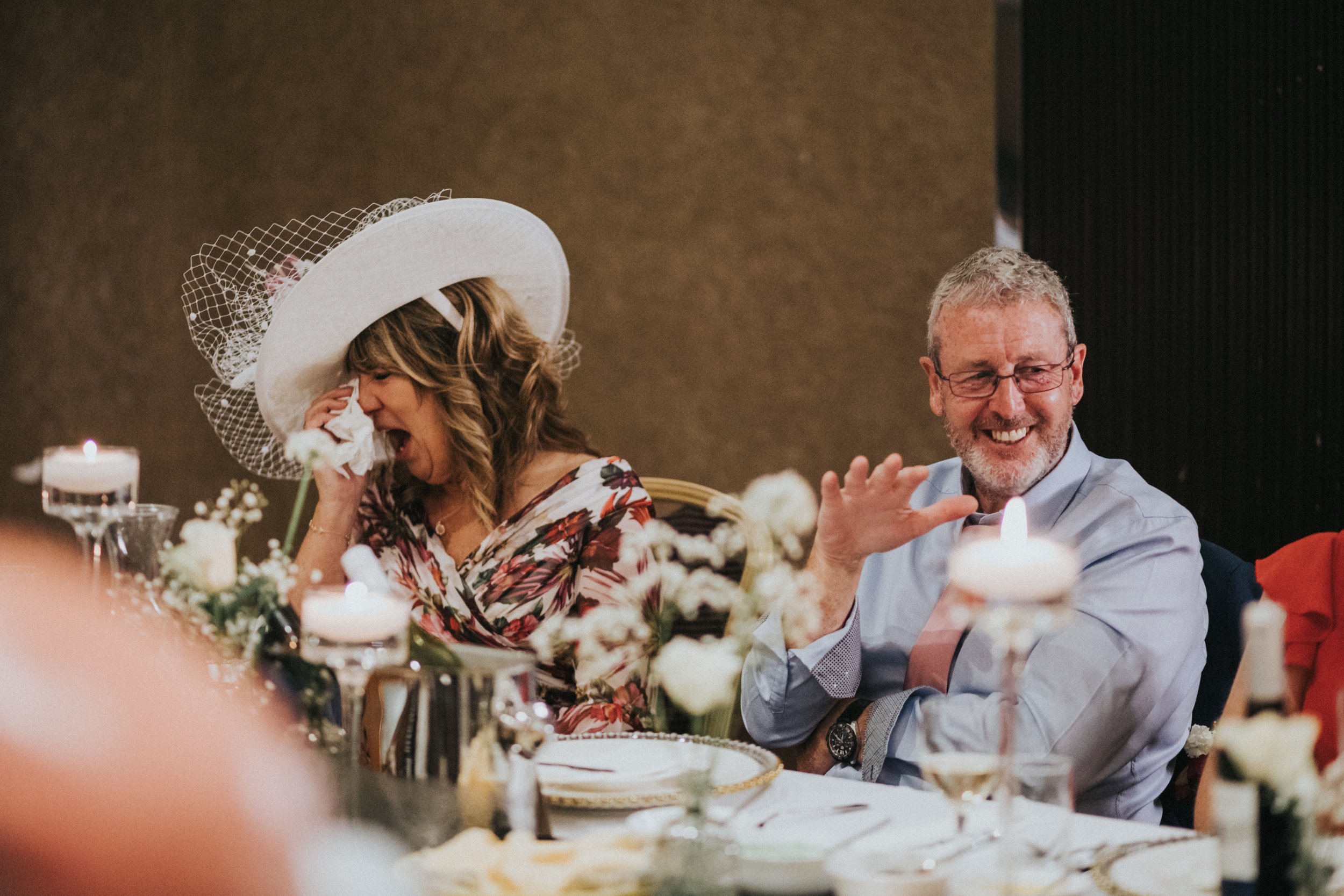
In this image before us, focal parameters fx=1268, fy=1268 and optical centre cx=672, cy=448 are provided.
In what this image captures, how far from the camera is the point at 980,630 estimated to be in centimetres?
181

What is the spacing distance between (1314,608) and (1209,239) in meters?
1.78

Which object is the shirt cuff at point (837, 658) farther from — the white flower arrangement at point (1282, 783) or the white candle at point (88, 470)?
the white flower arrangement at point (1282, 783)

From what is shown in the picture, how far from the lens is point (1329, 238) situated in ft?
10.1

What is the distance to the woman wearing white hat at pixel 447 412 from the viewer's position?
2.01m

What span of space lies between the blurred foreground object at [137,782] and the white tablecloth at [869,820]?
26 centimetres

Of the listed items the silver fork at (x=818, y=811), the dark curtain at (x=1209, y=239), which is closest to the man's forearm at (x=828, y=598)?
the silver fork at (x=818, y=811)

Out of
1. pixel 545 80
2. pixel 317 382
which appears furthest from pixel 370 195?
pixel 317 382

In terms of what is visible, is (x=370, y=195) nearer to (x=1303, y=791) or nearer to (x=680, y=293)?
(x=680, y=293)

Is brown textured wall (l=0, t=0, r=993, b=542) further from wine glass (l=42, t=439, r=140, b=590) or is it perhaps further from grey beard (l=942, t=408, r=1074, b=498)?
wine glass (l=42, t=439, r=140, b=590)

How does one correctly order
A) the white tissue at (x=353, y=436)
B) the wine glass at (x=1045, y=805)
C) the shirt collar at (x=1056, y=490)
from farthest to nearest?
the white tissue at (x=353, y=436), the shirt collar at (x=1056, y=490), the wine glass at (x=1045, y=805)

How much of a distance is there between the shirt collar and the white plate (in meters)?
0.97

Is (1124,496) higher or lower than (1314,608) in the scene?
higher

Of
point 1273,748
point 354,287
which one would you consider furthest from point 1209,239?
point 1273,748

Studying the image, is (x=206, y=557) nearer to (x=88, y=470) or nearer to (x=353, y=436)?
(x=88, y=470)
